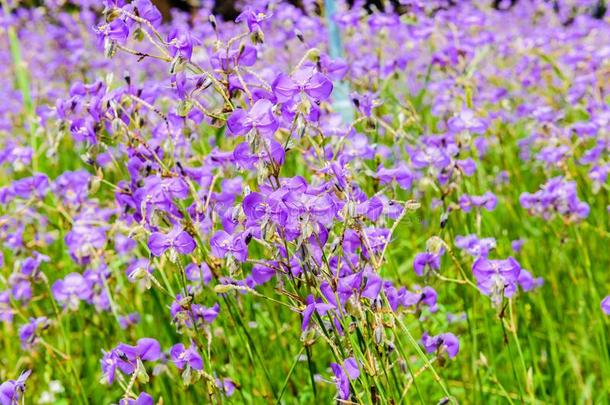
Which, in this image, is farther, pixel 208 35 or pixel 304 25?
pixel 208 35

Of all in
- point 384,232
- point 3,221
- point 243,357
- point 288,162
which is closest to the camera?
point 384,232

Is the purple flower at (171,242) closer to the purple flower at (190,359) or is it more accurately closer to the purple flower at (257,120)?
the purple flower at (190,359)

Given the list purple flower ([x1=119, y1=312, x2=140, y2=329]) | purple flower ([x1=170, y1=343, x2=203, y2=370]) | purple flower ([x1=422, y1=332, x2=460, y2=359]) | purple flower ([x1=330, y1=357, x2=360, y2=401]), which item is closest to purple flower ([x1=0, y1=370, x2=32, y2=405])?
purple flower ([x1=170, y1=343, x2=203, y2=370])

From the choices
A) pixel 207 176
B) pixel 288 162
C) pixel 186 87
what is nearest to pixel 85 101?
pixel 207 176

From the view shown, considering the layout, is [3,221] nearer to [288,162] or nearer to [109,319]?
[109,319]

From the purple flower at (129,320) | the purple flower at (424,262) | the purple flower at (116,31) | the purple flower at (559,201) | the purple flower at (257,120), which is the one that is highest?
the purple flower at (116,31)

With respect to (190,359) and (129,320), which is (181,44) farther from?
(129,320)

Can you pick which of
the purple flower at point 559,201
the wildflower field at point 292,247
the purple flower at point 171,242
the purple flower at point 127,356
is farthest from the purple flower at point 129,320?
the purple flower at point 559,201
